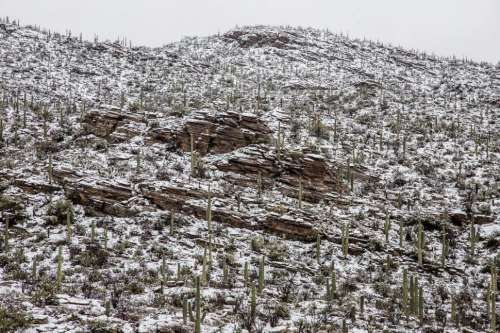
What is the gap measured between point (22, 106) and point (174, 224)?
51.0ft

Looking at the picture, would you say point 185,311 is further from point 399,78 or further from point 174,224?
point 399,78

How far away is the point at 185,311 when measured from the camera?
11.8 metres

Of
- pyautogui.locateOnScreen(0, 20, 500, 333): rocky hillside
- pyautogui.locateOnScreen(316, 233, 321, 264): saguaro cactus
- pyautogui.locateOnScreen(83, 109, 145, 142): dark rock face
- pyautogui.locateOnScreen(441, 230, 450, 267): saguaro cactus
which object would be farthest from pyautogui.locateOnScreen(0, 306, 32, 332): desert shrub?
pyautogui.locateOnScreen(441, 230, 450, 267): saguaro cactus

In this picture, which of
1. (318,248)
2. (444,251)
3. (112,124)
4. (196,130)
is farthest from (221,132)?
(444,251)

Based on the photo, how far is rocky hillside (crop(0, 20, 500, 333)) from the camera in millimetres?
13258

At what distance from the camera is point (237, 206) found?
65.0ft

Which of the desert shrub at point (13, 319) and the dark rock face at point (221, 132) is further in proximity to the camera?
the dark rock face at point (221, 132)

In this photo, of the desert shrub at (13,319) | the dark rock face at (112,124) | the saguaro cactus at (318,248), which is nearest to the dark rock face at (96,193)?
the dark rock face at (112,124)

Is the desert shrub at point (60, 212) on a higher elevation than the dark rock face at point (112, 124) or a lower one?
lower

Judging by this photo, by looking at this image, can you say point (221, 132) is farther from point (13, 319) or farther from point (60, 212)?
point (13, 319)

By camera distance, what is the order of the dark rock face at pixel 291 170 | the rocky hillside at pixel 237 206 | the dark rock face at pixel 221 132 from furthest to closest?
the dark rock face at pixel 221 132, the dark rock face at pixel 291 170, the rocky hillside at pixel 237 206

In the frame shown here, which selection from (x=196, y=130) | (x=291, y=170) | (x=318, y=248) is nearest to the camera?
(x=318, y=248)

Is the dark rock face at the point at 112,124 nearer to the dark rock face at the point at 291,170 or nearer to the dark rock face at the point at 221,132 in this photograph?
the dark rock face at the point at 221,132

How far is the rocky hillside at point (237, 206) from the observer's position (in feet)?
43.5
